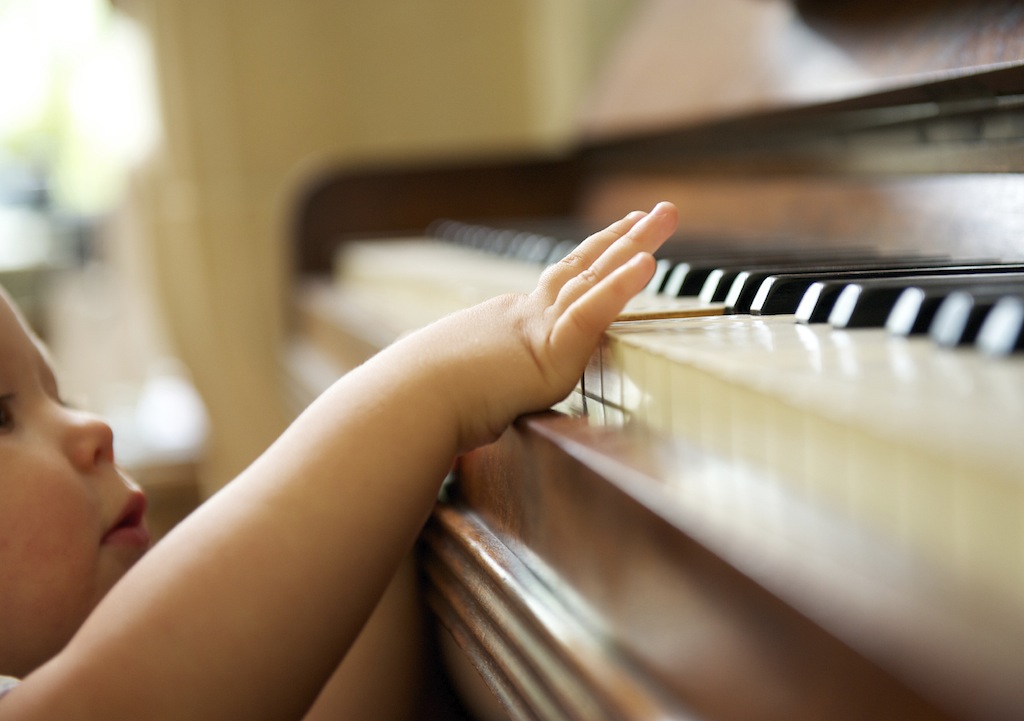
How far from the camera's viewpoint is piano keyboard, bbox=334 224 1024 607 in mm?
325

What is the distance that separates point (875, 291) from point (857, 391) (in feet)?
0.60

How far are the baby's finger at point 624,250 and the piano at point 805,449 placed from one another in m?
0.04

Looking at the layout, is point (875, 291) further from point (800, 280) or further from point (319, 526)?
point (319, 526)

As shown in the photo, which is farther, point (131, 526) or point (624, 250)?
point (131, 526)

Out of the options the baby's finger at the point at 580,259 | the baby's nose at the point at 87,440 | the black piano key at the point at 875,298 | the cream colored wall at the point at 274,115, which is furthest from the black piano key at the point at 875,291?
the cream colored wall at the point at 274,115

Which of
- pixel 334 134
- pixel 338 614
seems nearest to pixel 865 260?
pixel 338 614

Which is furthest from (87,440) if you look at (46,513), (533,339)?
(533,339)

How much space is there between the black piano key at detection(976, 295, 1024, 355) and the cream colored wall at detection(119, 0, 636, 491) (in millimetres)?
2226

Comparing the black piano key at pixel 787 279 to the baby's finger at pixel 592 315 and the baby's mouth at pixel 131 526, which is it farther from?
the baby's mouth at pixel 131 526

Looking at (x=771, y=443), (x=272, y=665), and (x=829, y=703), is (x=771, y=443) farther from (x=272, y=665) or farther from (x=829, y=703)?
(x=272, y=665)

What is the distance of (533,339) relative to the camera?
0.64 m

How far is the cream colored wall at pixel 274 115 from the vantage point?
2750mm

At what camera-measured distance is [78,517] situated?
78 centimetres

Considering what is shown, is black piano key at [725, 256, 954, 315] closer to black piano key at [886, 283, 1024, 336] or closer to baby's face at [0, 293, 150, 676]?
black piano key at [886, 283, 1024, 336]
